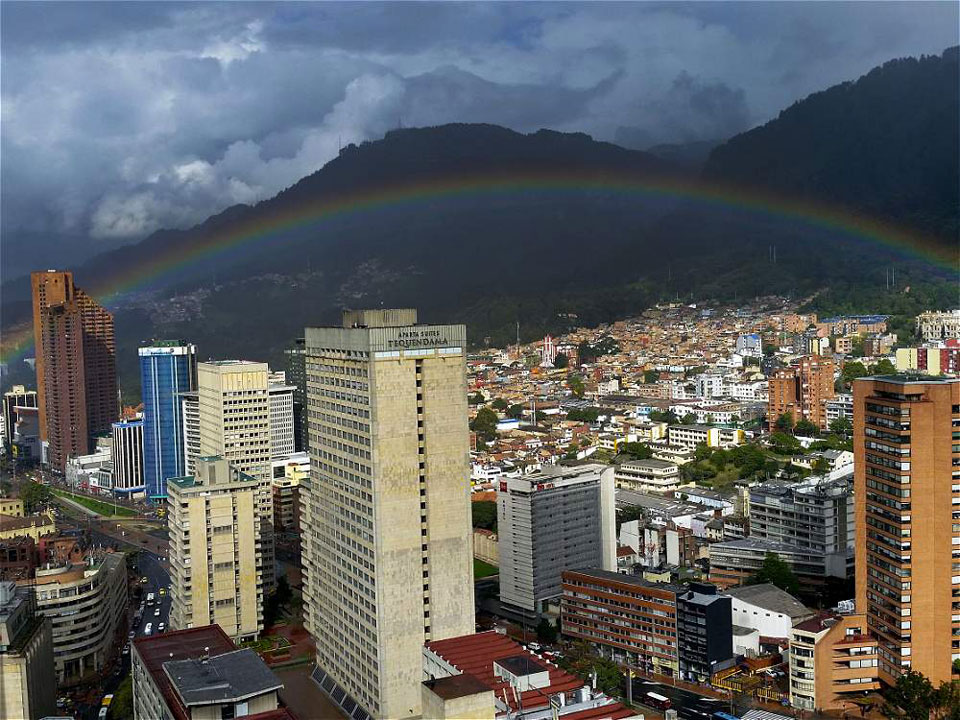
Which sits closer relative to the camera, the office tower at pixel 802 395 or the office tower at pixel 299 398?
the office tower at pixel 299 398

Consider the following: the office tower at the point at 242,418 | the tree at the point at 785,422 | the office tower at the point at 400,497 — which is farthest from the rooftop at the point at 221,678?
the tree at the point at 785,422

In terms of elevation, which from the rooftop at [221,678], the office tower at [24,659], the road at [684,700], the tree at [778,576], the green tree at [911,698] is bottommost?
the road at [684,700]

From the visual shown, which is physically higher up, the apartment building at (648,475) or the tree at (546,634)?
the apartment building at (648,475)

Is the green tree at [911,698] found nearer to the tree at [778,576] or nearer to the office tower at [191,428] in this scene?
the tree at [778,576]

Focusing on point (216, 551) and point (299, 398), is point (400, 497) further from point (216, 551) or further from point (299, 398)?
point (299, 398)

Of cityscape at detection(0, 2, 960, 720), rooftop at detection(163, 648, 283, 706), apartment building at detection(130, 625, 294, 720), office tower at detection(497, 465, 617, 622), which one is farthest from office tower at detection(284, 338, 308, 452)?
rooftop at detection(163, 648, 283, 706)

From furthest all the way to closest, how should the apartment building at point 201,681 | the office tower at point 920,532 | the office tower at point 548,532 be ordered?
the office tower at point 548,532
the office tower at point 920,532
the apartment building at point 201,681

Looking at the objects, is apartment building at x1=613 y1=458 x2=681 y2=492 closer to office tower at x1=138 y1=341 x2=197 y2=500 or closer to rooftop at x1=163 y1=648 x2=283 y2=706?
office tower at x1=138 y1=341 x2=197 y2=500
